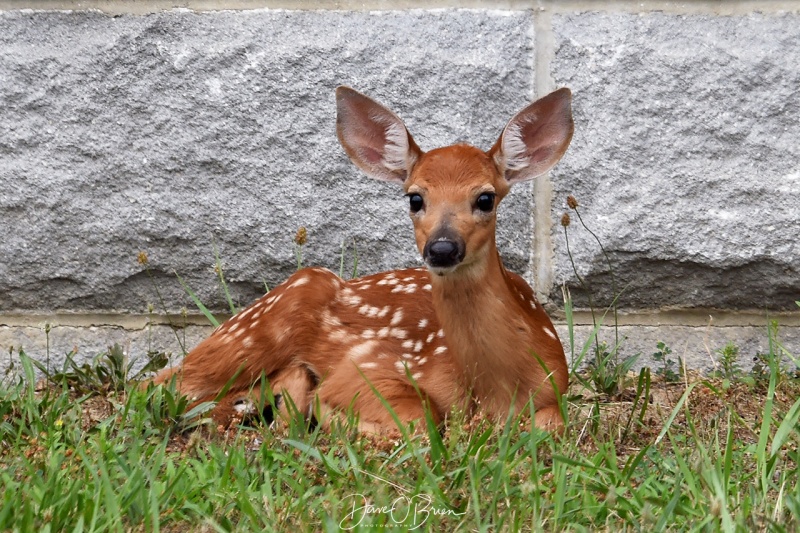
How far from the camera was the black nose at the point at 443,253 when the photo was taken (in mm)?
2916

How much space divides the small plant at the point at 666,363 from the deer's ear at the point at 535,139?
2.88 ft

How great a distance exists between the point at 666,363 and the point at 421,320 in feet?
3.10

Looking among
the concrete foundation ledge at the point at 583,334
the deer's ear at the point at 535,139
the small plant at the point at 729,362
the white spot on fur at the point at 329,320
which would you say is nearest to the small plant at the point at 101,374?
the concrete foundation ledge at the point at 583,334

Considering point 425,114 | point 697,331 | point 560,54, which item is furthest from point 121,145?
point 697,331

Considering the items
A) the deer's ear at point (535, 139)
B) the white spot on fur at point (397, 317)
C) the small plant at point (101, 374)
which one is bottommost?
the small plant at point (101, 374)

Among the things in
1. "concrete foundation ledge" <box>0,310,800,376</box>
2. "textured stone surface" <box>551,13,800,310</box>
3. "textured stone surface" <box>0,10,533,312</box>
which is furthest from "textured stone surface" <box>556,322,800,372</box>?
"textured stone surface" <box>0,10,533,312</box>

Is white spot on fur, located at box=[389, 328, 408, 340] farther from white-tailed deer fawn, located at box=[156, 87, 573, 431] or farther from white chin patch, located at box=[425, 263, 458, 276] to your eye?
white chin patch, located at box=[425, 263, 458, 276]

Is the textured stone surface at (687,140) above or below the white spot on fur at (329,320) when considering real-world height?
above

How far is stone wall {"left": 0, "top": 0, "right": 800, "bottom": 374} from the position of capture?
12.0ft

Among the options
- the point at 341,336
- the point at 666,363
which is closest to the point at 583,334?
the point at 666,363

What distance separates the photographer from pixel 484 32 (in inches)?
145

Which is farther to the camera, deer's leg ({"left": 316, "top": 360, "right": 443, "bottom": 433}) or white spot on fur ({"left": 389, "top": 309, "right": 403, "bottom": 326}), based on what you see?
white spot on fur ({"left": 389, "top": 309, "right": 403, "bottom": 326})

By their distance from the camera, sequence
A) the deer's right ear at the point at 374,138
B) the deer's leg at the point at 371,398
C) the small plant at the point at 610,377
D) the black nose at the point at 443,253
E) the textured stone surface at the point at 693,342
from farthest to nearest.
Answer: the textured stone surface at the point at 693,342
the small plant at the point at 610,377
the deer's right ear at the point at 374,138
the deer's leg at the point at 371,398
the black nose at the point at 443,253

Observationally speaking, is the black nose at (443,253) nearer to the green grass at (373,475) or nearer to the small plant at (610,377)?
the green grass at (373,475)
